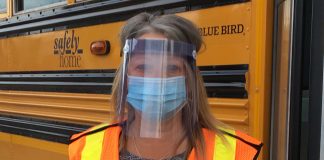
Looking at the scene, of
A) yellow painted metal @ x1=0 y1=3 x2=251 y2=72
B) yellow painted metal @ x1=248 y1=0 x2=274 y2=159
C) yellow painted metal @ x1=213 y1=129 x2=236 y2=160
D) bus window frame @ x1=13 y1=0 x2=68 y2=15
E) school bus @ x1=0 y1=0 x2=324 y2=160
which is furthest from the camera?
bus window frame @ x1=13 y1=0 x2=68 y2=15

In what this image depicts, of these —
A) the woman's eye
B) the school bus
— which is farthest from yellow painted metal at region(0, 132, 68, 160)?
the woman's eye

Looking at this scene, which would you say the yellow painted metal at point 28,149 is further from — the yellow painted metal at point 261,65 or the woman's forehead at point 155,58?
the woman's forehead at point 155,58

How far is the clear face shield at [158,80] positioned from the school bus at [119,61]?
42cm

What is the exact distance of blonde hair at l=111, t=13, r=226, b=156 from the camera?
139cm

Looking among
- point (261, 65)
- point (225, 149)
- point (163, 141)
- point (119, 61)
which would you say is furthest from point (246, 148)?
point (119, 61)

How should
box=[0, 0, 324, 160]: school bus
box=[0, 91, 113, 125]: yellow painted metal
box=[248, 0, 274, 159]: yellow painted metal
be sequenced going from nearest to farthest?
1. box=[0, 0, 324, 160]: school bus
2. box=[248, 0, 274, 159]: yellow painted metal
3. box=[0, 91, 113, 125]: yellow painted metal

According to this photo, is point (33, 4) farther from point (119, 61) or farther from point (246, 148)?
point (246, 148)

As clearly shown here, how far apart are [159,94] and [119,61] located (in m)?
1.43

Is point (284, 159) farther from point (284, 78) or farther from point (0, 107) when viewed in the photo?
point (0, 107)

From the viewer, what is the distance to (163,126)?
1.40 meters

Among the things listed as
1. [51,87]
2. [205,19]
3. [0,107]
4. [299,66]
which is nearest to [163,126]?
[299,66]

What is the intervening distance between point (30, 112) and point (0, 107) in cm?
51

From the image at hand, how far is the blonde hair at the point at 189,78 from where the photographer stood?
1.39 m

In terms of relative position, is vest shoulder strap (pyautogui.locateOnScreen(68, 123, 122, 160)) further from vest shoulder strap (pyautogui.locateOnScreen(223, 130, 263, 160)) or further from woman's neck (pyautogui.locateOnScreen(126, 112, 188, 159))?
vest shoulder strap (pyautogui.locateOnScreen(223, 130, 263, 160))
